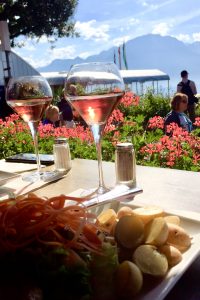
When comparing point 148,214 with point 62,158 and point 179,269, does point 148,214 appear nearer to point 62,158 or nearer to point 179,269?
point 179,269

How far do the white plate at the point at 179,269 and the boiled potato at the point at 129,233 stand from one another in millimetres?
74

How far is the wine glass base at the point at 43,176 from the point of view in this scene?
4.27 ft

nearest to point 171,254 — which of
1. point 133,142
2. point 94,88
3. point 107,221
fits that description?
point 107,221

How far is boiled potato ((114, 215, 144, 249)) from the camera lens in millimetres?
668

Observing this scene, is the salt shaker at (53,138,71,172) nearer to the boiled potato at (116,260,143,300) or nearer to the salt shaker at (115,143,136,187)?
the salt shaker at (115,143,136,187)

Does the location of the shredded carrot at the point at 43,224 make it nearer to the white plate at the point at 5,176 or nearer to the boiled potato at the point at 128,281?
the boiled potato at the point at 128,281

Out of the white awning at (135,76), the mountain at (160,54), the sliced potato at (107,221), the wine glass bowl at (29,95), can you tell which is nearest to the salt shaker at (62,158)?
the wine glass bowl at (29,95)

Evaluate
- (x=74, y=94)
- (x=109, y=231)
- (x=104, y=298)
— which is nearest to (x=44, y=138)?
(x=74, y=94)

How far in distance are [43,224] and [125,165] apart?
1.81 ft

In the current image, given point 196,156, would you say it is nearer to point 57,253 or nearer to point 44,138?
point 44,138

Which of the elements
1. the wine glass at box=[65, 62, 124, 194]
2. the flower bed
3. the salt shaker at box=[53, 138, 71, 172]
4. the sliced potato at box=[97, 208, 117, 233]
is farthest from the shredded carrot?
the flower bed

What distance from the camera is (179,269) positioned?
0.65 m

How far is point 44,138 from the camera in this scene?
249 cm

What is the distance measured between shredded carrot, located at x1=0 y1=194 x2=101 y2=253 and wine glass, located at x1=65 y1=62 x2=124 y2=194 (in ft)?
1.12
